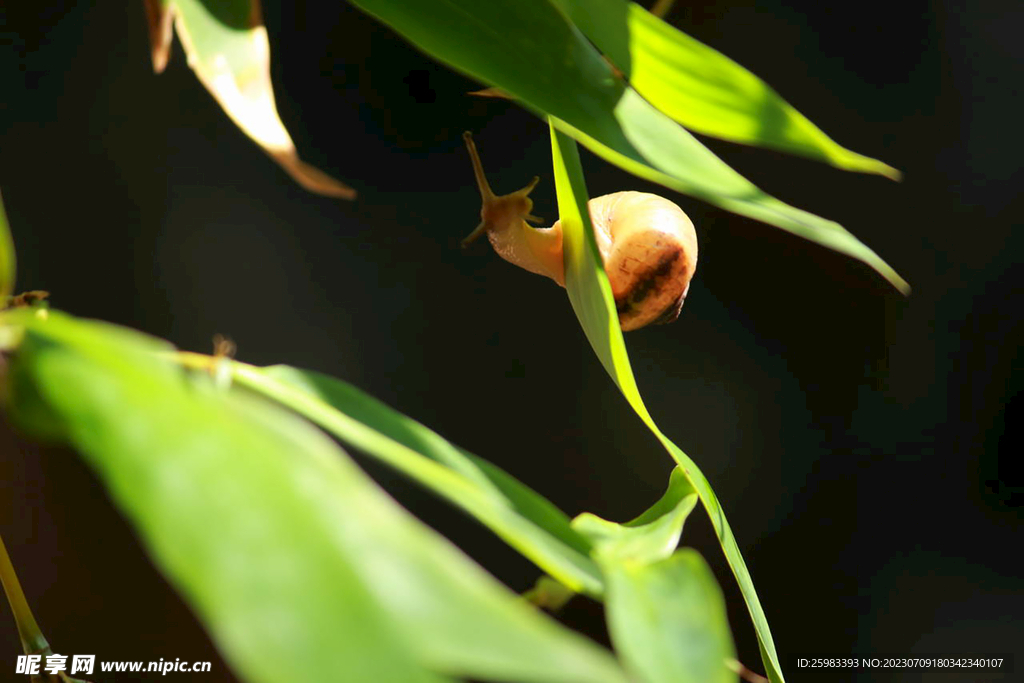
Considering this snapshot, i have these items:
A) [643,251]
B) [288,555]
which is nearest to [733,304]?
[643,251]

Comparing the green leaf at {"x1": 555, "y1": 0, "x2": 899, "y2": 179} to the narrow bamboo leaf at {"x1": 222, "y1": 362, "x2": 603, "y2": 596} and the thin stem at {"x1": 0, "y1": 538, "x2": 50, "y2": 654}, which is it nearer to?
the narrow bamboo leaf at {"x1": 222, "y1": 362, "x2": 603, "y2": 596}

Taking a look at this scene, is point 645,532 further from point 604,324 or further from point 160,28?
point 160,28

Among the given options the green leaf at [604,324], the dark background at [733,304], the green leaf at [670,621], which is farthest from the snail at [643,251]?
the dark background at [733,304]

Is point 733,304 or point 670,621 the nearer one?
point 670,621

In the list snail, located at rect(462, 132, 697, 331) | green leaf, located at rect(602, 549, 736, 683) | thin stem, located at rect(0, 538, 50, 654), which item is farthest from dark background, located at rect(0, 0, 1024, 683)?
green leaf, located at rect(602, 549, 736, 683)

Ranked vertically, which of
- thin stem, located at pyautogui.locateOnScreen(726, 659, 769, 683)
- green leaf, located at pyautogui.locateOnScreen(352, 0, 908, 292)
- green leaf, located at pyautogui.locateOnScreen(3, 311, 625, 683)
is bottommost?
thin stem, located at pyautogui.locateOnScreen(726, 659, 769, 683)

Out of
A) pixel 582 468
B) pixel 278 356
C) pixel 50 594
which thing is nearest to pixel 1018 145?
pixel 582 468

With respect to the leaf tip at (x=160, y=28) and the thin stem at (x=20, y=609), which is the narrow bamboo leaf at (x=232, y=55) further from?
the thin stem at (x=20, y=609)
